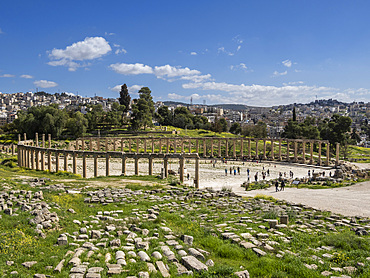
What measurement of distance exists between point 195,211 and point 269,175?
3256 centimetres

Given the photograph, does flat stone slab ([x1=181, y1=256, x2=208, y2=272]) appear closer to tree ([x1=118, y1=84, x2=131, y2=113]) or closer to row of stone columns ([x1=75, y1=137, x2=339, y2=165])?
row of stone columns ([x1=75, y1=137, x2=339, y2=165])

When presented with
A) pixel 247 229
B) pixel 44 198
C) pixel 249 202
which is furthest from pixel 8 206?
pixel 249 202

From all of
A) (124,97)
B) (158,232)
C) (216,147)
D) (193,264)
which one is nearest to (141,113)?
(216,147)

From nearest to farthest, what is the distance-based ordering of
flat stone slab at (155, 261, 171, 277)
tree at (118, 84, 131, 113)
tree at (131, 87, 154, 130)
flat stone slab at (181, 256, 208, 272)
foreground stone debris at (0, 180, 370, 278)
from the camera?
1. flat stone slab at (155, 261, 171, 277)
2. flat stone slab at (181, 256, 208, 272)
3. foreground stone debris at (0, 180, 370, 278)
4. tree at (131, 87, 154, 130)
5. tree at (118, 84, 131, 113)

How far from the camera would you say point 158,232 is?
13.2 m

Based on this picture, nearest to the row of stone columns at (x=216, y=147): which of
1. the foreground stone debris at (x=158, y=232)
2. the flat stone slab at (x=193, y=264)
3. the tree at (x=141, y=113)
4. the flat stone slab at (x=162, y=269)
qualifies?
the tree at (x=141, y=113)

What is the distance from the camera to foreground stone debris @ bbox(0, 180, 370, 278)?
9570 millimetres

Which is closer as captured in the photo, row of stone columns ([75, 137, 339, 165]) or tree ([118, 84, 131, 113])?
row of stone columns ([75, 137, 339, 165])

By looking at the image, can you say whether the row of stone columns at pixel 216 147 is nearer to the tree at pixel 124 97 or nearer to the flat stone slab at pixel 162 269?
the tree at pixel 124 97

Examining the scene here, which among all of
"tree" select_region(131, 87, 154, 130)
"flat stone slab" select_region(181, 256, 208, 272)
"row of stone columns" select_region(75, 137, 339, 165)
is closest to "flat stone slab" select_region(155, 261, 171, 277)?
"flat stone slab" select_region(181, 256, 208, 272)

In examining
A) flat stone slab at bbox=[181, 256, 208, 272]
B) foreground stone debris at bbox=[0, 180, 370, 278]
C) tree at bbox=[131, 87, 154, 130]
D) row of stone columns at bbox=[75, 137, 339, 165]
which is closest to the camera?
flat stone slab at bbox=[181, 256, 208, 272]

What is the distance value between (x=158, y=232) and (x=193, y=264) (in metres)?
3.91

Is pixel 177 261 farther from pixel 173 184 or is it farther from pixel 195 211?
pixel 173 184

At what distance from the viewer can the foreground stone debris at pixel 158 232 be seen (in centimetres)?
957
